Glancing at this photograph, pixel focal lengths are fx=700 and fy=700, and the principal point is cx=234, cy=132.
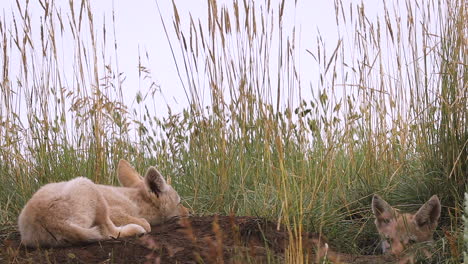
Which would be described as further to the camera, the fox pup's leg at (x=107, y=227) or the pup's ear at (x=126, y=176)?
the pup's ear at (x=126, y=176)

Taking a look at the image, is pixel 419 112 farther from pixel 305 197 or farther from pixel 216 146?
pixel 216 146

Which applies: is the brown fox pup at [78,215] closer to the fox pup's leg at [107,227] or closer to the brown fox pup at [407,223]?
the fox pup's leg at [107,227]

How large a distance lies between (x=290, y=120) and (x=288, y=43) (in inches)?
27.0

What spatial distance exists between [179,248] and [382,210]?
187 centimetres

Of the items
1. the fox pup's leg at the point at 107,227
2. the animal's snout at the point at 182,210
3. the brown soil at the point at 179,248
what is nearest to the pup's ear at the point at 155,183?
the animal's snout at the point at 182,210

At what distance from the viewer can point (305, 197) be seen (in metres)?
5.21

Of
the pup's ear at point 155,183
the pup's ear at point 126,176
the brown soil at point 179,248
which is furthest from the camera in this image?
the pup's ear at point 126,176

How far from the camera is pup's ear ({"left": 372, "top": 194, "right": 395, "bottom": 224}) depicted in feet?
17.1

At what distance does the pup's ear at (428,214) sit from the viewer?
523 cm

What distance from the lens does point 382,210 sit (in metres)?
5.37

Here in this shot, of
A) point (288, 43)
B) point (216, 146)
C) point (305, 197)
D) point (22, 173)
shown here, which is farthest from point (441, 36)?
point (22, 173)

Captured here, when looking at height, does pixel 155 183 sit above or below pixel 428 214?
above

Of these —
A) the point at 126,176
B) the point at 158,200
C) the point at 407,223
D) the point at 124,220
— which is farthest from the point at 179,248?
the point at 407,223

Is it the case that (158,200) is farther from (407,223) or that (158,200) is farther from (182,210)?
(407,223)
